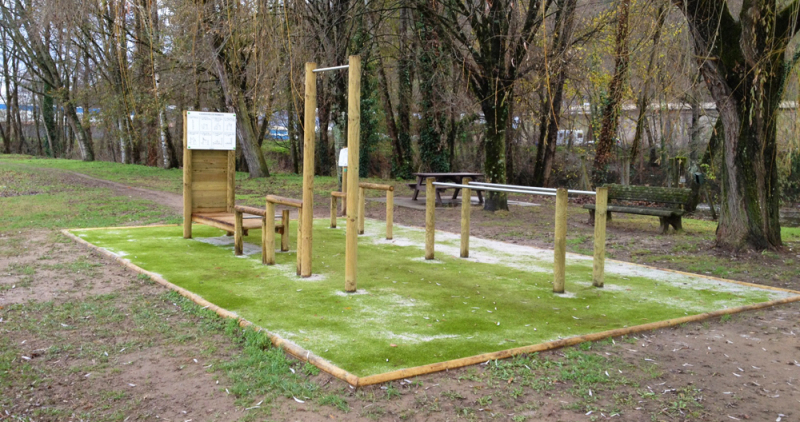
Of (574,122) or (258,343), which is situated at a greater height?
(574,122)

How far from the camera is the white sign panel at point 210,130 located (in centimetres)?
809

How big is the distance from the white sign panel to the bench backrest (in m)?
6.50

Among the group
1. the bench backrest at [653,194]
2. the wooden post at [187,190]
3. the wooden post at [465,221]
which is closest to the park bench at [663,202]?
the bench backrest at [653,194]

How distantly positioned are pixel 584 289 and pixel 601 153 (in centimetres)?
1328

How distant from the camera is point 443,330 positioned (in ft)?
14.6

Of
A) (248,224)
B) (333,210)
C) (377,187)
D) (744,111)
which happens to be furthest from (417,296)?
(744,111)

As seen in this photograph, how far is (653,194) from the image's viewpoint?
407 inches

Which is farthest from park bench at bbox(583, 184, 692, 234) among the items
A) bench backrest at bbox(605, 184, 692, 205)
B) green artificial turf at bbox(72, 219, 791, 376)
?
green artificial turf at bbox(72, 219, 791, 376)

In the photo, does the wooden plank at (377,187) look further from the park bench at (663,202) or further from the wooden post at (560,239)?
the park bench at (663,202)

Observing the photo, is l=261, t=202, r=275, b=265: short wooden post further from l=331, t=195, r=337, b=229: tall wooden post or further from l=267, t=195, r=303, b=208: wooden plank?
l=331, t=195, r=337, b=229: tall wooden post

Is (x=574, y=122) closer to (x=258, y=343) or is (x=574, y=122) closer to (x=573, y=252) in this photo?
(x=573, y=252)

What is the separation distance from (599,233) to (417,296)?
5.74 ft

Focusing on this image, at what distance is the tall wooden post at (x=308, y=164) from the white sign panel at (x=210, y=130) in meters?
2.72

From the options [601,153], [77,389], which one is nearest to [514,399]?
[77,389]
